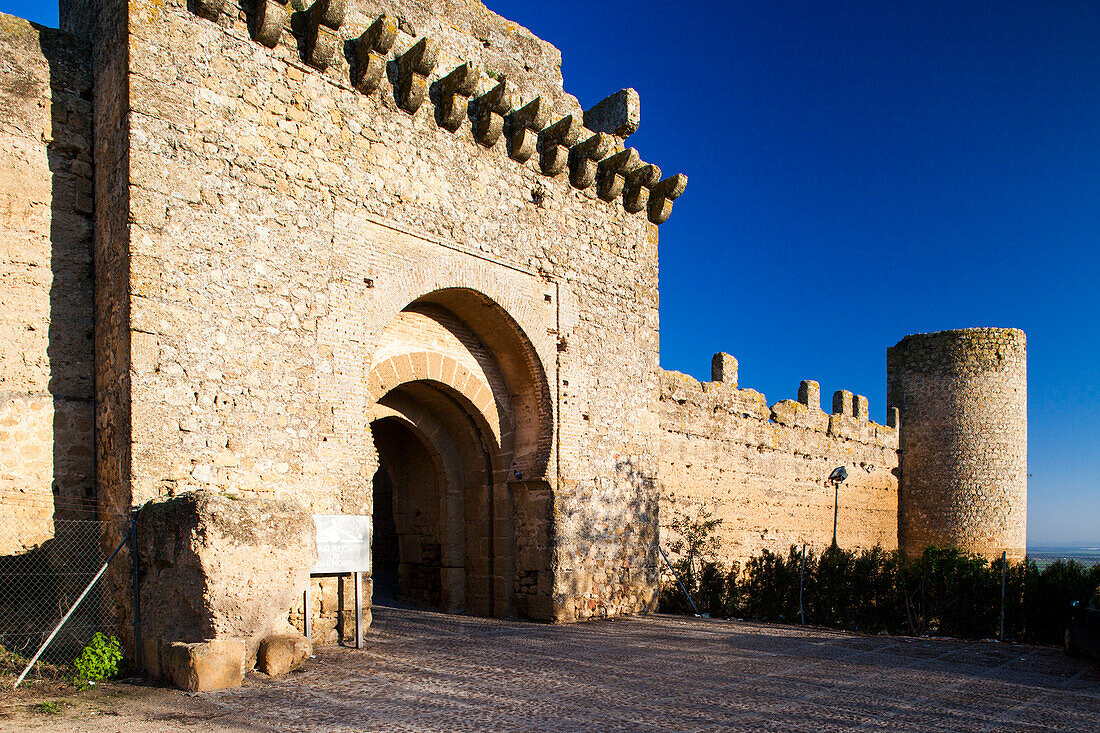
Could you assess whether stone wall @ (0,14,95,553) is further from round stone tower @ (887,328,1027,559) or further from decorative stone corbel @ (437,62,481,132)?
round stone tower @ (887,328,1027,559)

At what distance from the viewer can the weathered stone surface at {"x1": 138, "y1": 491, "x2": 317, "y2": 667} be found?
567 centimetres

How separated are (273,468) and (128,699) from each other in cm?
220

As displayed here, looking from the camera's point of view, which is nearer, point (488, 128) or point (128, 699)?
point (128, 699)

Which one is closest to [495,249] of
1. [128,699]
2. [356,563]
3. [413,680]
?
[356,563]

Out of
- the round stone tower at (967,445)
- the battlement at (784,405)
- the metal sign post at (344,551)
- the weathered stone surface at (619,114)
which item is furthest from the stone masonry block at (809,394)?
the metal sign post at (344,551)

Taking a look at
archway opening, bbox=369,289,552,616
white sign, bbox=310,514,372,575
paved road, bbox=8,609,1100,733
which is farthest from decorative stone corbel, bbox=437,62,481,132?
paved road, bbox=8,609,1100,733

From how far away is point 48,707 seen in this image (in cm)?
498

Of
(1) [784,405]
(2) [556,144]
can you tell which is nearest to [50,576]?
(2) [556,144]

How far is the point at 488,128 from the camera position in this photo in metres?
9.16

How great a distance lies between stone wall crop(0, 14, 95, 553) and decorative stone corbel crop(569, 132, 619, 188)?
5.57 metres

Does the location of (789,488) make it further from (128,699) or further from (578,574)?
Answer: (128,699)

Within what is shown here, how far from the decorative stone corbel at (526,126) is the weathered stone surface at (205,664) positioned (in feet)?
20.8

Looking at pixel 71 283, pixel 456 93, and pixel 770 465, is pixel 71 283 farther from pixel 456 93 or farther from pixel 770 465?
pixel 770 465

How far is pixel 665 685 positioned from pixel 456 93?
6462 millimetres
